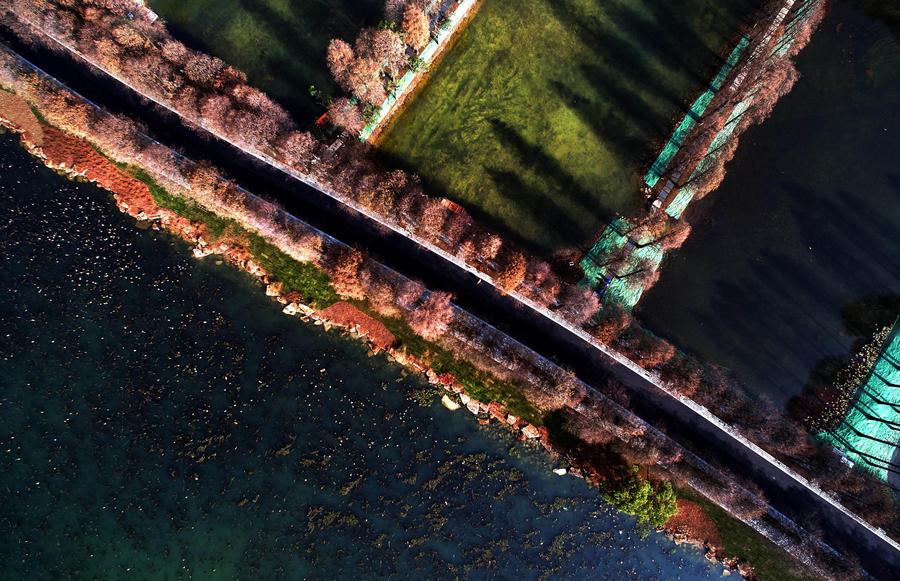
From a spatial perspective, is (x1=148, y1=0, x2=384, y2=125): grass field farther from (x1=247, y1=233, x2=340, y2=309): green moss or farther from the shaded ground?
the shaded ground

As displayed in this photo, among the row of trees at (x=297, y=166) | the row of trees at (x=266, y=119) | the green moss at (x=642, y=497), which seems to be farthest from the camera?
the green moss at (x=642, y=497)

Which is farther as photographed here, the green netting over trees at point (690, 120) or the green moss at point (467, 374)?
the green moss at point (467, 374)

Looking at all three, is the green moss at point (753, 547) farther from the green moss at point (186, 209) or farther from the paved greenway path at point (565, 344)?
the green moss at point (186, 209)

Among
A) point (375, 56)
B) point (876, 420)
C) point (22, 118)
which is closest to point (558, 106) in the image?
point (375, 56)

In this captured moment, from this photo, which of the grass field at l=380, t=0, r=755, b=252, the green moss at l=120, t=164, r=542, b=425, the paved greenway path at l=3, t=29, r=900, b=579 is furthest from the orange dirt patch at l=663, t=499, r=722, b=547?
the grass field at l=380, t=0, r=755, b=252

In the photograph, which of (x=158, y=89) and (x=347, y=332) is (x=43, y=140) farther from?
(x=347, y=332)

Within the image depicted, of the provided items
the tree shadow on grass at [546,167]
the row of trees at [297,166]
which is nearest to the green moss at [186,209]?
the row of trees at [297,166]

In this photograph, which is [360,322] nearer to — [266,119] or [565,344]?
[565,344]
